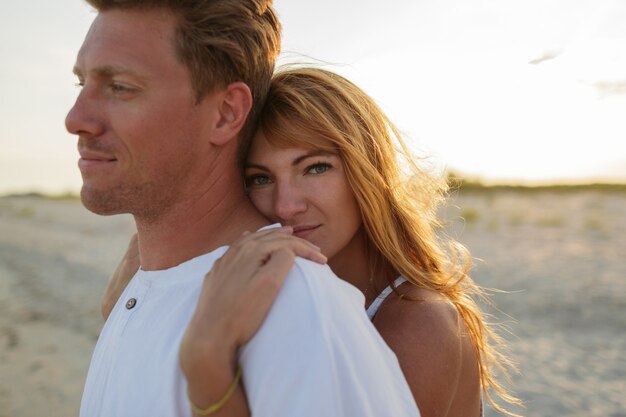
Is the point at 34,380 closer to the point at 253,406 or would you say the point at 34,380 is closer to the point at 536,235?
the point at 253,406

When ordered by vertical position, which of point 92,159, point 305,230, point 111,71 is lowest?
point 305,230

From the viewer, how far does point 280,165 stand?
2738 mm

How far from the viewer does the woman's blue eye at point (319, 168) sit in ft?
9.43

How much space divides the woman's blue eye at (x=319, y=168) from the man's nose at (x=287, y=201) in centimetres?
14

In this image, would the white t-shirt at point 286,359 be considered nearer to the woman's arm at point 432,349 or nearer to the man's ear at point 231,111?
the man's ear at point 231,111

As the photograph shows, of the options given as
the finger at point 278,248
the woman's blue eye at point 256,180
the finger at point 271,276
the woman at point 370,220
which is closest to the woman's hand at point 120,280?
the woman at point 370,220

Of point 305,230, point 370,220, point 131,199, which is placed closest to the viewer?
point 131,199

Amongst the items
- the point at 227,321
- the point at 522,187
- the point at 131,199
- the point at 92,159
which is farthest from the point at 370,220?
the point at 522,187

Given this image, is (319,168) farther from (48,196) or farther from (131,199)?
(48,196)

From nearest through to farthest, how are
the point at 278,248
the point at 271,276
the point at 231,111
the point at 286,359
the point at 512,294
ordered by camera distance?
the point at 286,359 → the point at 271,276 → the point at 278,248 → the point at 231,111 → the point at 512,294

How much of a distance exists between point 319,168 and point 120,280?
1086 millimetres

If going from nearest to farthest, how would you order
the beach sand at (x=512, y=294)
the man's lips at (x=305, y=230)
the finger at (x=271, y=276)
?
the finger at (x=271, y=276) → the man's lips at (x=305, y=230) → the beach sand at (x=512, y=294)

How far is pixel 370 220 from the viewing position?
3.05 meters

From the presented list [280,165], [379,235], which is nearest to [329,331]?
[280,165]
